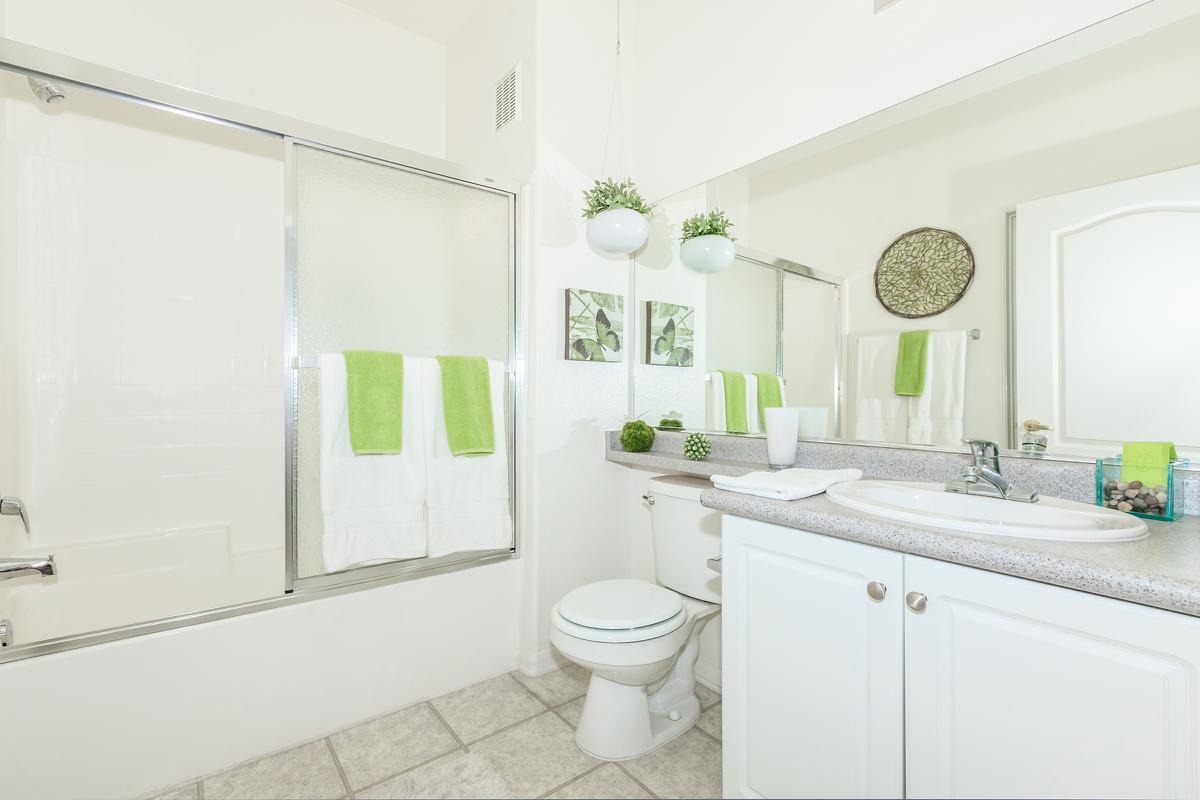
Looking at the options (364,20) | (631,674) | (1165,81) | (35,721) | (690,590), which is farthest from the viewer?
(364,20)

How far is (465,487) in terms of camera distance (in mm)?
1933

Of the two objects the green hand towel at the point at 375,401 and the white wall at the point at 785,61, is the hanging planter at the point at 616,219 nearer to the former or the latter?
the white wall at the point at 785,61

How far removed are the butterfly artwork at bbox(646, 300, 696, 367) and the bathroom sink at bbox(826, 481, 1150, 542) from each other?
970 millimetres

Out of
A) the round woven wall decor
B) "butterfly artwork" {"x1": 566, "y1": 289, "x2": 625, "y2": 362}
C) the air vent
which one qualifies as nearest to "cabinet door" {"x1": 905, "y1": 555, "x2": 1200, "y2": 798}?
the round woven wall decor

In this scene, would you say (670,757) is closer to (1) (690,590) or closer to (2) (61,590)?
(1) (690,590)

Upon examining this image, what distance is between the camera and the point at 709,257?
201 centimetres

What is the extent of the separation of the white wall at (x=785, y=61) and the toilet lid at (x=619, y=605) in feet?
5.06

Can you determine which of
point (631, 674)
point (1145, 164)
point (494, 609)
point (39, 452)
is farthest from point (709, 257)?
point (39, 452)

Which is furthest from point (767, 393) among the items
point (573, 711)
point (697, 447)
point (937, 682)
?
point (573, 711)

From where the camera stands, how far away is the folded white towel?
118cm

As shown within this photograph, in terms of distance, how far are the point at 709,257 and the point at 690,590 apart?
1.20 metres

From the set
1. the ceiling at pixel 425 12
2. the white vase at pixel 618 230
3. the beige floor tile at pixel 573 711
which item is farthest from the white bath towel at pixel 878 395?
the ceiling at pixel 425 12

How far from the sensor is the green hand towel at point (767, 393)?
1847 mm

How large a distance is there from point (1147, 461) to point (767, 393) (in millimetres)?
978
